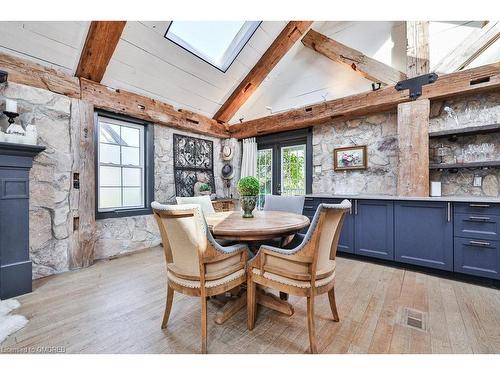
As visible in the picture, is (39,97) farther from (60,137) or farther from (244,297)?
(244,297)

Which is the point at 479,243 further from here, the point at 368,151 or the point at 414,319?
the point at 368,151

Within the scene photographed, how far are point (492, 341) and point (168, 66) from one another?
4278 millimetres

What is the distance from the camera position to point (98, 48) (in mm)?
2453

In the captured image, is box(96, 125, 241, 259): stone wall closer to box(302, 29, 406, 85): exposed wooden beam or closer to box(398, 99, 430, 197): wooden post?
box(302, 29, 406, 85): exposed wooden beam

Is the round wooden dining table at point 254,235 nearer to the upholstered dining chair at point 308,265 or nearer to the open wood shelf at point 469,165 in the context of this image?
the upholstered dining chair at point 308,265

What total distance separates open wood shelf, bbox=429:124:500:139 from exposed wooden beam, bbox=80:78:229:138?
3.54m

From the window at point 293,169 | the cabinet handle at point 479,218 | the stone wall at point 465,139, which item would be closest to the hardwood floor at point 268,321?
the cabinet handle at point 479,218

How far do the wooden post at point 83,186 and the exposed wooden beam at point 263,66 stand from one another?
2258 mm

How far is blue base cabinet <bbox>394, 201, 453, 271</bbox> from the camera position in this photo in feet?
7.61

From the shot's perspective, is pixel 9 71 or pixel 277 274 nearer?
pixel 277 274

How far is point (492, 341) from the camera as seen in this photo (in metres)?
1.36

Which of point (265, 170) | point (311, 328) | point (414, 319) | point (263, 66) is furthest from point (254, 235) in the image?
point (263, 66)

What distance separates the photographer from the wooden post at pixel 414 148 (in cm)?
264

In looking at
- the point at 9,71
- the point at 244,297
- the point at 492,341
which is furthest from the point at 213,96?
the point at 492,341
